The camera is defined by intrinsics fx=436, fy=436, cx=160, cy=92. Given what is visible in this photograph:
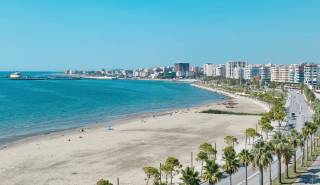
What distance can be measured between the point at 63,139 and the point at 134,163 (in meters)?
23.4

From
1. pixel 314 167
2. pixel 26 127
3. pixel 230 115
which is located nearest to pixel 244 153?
pixel 314 167

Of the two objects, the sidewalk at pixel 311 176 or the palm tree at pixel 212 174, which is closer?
the palm tree at pixel 212 174

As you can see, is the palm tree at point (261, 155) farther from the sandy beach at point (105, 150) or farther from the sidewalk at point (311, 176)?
the sandy beach at point (105, 150)

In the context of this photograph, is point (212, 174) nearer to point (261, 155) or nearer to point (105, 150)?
point (261, 155)

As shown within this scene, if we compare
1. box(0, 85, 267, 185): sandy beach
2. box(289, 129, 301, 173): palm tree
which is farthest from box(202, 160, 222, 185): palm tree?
box(289, 129, 301, 173): palm tree

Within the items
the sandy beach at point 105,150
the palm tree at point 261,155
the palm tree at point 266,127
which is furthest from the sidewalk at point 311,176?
the palm tree at point 266,127

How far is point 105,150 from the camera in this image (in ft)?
213

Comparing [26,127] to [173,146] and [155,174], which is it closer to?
[173,146]

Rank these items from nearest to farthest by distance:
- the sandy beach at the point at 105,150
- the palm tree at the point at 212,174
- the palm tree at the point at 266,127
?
the palm tree at the point at 212,174, the sandy beach at the point at 105,150, the palm tree at the point at 266,127

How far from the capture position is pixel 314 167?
158 ft

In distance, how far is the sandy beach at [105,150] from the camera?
50.2 metres

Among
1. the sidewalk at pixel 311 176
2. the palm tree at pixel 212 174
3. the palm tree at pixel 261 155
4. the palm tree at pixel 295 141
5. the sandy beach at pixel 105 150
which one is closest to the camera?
the palm tree at pixel 212 174

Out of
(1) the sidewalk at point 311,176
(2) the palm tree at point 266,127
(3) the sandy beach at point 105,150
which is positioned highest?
(2) the palm tree at point 266,127

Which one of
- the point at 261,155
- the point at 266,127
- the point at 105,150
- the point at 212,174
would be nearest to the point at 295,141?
the point at 261,155
